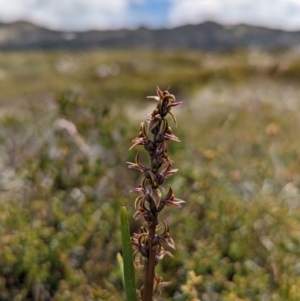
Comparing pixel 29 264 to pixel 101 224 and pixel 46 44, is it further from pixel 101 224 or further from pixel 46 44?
pixel 46 44

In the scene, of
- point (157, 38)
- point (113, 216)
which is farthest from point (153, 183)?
point (157, 38)

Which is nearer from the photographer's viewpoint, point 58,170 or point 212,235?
point 212,235

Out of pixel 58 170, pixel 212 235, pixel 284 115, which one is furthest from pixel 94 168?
pixel 284 115

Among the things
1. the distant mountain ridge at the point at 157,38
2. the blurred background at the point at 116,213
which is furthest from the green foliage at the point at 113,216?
the distant mountain ridge at the point at 157,38

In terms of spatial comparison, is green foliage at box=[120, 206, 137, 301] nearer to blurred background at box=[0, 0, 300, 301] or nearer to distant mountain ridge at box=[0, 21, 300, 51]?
blurred background at box=[0, 0, 300, 301]

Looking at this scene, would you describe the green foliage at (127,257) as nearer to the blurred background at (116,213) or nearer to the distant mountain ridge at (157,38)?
the blurred background at (116,213)
